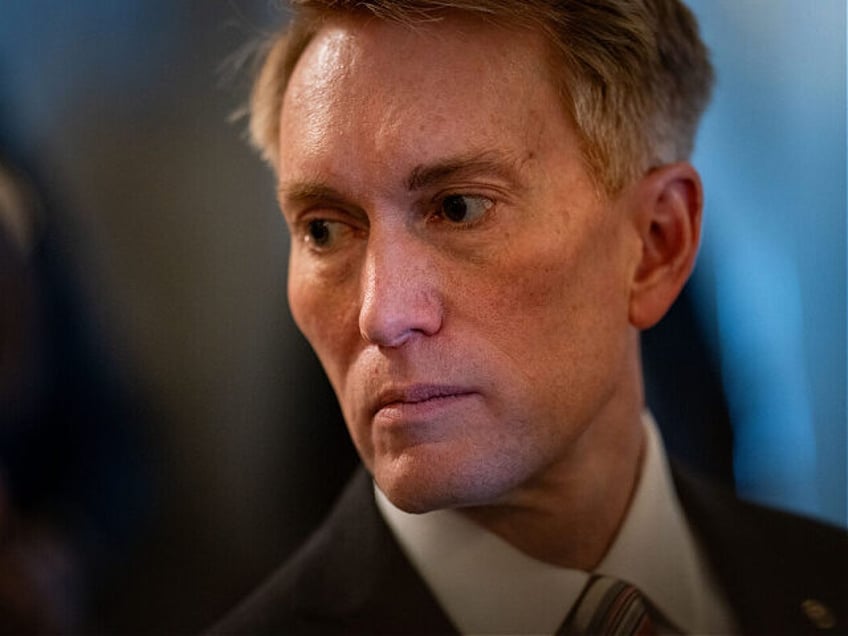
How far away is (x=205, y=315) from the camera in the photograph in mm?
1328

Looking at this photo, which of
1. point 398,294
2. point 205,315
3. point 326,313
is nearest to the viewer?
point 398,294

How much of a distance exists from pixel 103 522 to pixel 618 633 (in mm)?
656

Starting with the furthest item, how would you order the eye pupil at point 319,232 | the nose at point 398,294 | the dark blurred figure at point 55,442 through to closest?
the dark blurred figure at point 55,442, the eye pupil at point 319,232, the nose at point 398,294

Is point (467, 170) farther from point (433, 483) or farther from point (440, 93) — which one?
point (433, 483)

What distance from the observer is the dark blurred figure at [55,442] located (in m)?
1.36

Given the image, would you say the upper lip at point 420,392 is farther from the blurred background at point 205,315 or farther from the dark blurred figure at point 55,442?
the dark blurred figure at point 55,442

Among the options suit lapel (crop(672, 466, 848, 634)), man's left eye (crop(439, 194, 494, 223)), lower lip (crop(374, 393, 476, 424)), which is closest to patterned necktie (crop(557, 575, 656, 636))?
suit lapel (crop(672, 466, 848, 634))

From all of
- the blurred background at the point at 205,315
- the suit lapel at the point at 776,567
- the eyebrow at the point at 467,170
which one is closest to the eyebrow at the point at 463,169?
the eyebrow at the point at 467,170

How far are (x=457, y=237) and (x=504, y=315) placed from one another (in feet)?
0.31

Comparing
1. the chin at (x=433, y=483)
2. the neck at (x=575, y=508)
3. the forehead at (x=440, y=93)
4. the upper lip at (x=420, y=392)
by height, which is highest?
the forehead at (x=440, y=93)

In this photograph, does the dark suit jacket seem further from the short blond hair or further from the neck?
the short blond hair

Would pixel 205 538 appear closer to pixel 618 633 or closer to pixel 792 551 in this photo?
pixel 618 633

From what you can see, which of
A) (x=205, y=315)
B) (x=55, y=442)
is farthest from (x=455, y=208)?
(x=55, y=442)

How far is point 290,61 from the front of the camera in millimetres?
1229
